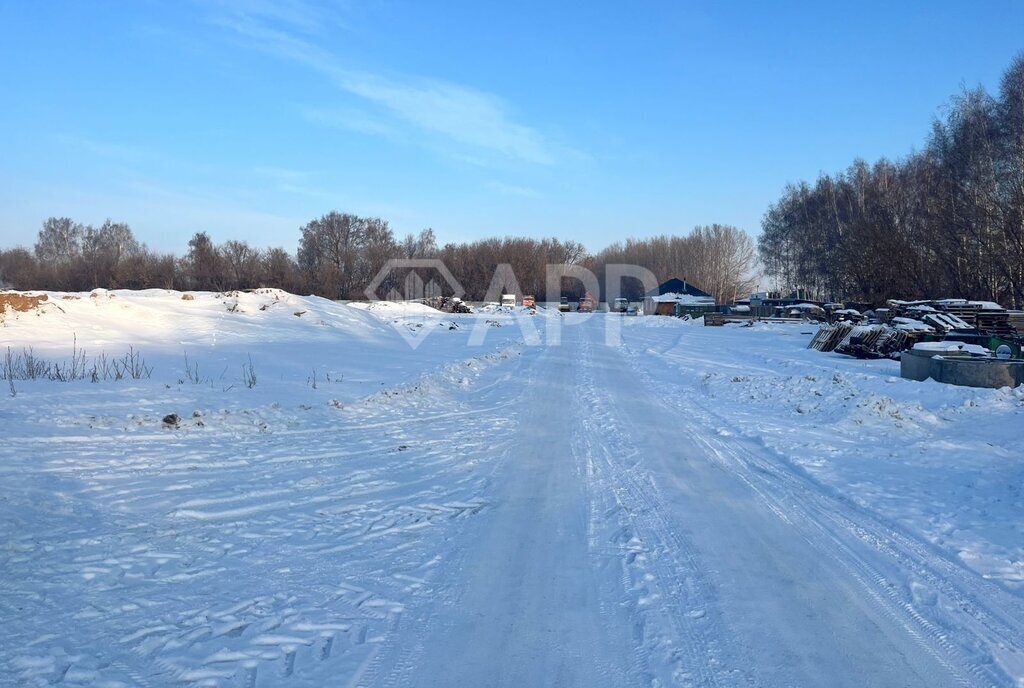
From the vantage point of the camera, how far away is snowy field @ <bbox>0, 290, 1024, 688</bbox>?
3.72m

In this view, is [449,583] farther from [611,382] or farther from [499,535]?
[611,382]

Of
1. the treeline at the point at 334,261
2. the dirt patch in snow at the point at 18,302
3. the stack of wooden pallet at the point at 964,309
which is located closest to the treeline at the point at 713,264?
the treeline at the point at 334,261

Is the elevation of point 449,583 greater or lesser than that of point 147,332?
lesser

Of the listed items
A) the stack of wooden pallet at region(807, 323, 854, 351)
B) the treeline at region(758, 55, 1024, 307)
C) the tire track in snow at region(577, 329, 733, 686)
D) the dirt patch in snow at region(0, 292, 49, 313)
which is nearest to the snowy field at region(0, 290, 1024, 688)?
the tire track in snow at region(577, 329, 733, 686)

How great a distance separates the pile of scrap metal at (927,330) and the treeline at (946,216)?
412 inches

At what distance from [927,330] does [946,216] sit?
68.0 feet

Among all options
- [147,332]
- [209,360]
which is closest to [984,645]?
[209,360]

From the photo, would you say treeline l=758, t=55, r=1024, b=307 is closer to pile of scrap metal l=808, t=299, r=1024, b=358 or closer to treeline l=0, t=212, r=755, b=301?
pile of scrap metal l=808, t=299, r=1024, b=358

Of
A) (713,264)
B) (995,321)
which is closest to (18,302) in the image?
(995,321)

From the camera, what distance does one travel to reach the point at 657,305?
2798 inches

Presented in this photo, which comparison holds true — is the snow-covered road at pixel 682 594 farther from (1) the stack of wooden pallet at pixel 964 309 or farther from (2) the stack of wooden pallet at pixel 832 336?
(1) the stack of wooden pallet at pixel 964 309

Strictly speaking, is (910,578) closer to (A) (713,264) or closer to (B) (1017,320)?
(B) (1017,320)

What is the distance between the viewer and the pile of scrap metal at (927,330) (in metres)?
23.3

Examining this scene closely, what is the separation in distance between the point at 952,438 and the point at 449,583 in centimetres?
851
